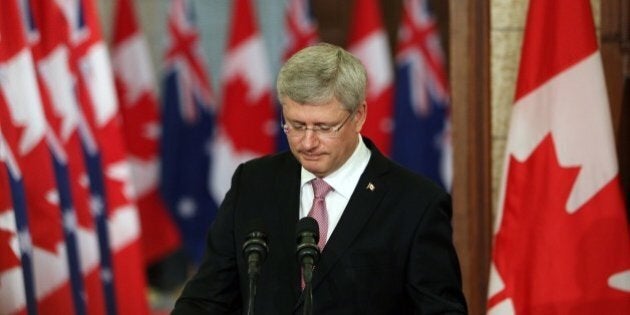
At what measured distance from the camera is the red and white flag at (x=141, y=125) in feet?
20.6

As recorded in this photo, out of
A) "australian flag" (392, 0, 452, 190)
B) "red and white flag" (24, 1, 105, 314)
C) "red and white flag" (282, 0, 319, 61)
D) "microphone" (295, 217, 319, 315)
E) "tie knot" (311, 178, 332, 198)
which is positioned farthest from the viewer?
"australian flag" (392, 0, 452, 190)

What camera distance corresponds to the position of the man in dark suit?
7.13 feet

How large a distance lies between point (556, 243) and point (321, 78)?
144 cm

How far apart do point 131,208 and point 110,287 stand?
1.10 feet

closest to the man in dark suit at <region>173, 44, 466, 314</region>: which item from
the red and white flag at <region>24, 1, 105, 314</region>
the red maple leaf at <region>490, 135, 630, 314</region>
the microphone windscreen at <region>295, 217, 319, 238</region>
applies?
the microphone windscreen at <region>295, 217, 319, 238</region>

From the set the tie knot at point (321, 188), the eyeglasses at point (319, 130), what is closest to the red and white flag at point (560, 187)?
the tie knot at point (321, 188)

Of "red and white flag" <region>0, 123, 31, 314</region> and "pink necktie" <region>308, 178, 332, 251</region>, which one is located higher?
"pink necktie" <region>308, 178, 332, 251</region>

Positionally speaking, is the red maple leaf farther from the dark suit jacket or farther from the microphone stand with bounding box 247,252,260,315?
the microphone stand with bounding box 247,252,260,315

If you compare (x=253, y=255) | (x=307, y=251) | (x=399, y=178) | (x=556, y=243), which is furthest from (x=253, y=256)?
(x=556, y=243)

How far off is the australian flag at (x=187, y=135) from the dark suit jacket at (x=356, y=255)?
399 cm

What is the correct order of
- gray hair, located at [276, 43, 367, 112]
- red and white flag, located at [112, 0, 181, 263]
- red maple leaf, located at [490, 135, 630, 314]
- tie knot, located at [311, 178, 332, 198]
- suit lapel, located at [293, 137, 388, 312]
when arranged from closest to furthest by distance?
gray hair, located at [276, 43, 367, 112]
suit lapel, located at [293, 137, 388, 312]
tie knot, located at [311, 178, 332, 198]
red maple leaf, located at [490, 135, 630, 314]
red and white flag, located at [112, 0, 181, 263]

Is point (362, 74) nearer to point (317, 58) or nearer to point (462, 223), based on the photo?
point (317, 58)

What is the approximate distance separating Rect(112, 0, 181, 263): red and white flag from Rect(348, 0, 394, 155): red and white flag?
4.18 ft

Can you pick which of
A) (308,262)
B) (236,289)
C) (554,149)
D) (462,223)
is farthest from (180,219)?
(308,262)
